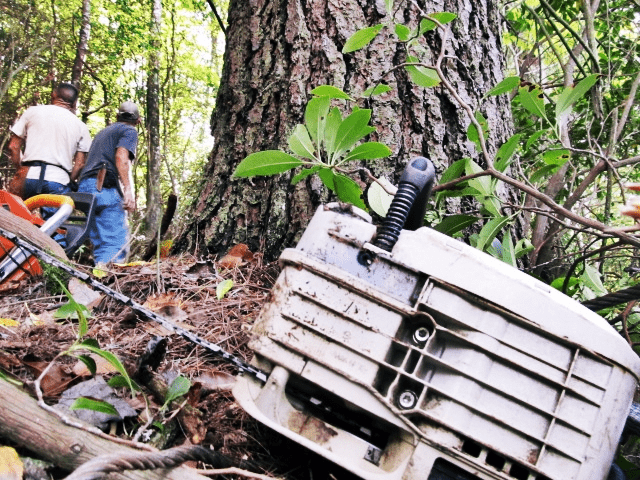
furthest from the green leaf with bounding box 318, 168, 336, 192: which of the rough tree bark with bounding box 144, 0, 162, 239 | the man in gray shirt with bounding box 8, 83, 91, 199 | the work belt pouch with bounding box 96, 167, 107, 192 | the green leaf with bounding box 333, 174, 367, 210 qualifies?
the rough tree bark with bounding box 144, 0, 162, 239

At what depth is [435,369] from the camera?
3.45 feet

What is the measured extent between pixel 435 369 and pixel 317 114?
29.4 inches

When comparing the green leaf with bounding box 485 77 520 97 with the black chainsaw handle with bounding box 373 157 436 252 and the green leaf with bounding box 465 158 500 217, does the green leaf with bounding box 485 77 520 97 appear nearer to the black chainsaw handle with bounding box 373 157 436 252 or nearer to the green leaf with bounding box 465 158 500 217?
the green leaf with bounding box 465 158 500 217

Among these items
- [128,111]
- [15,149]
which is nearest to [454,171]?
[128,111]

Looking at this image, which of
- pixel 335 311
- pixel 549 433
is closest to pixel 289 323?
pixel 335 311

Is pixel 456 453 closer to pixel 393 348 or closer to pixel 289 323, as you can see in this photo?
pixel 393 348

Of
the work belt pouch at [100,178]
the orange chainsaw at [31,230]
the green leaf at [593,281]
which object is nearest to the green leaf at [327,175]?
the green leaf at [593,281]

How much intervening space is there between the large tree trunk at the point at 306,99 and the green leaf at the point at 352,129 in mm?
511

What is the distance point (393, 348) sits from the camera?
42.1 inches

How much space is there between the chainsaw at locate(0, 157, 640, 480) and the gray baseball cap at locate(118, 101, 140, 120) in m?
4.61

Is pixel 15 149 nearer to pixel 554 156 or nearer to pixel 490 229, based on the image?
pixel 490 229

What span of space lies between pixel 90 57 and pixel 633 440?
50.1ft

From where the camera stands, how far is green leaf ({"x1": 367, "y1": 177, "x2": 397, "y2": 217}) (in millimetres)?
1565

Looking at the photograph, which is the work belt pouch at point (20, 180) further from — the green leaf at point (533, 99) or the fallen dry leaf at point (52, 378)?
the green leaf at point (533, 99)
